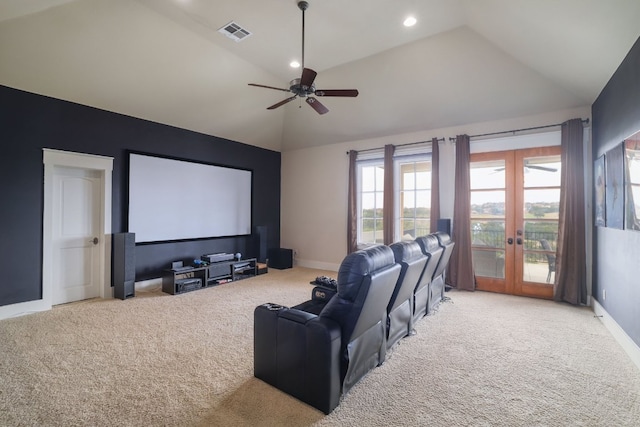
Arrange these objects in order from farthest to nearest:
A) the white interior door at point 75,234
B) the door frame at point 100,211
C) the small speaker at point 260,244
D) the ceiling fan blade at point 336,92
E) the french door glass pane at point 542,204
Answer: the small speaker at point 260,244 → the french door glass pane at point 542,204 → the white interior door at point 75,234 → the door frame at point 100,211 → the ceiling fan blade at point 336,92

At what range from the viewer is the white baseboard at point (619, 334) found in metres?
2.76

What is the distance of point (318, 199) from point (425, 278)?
4141 mm

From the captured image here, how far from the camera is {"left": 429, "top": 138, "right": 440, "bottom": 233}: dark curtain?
18.2 feet

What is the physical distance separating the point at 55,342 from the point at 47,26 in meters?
3.64

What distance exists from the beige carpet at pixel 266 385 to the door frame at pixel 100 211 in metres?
0.61

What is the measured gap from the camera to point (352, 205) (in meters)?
6.59

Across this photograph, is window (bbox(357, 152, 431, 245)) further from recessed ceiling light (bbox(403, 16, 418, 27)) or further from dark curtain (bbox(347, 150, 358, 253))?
recessed ceiling light (bbox(403, 16, 418, 27))

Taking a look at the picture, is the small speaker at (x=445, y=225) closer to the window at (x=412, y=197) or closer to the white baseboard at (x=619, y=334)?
the window at (x=412, y=197)

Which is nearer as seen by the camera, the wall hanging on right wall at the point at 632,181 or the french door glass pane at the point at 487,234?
the wall hanging on right wall at the point at 632,181

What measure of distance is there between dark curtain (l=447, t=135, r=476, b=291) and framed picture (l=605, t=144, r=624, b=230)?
74.8 inches

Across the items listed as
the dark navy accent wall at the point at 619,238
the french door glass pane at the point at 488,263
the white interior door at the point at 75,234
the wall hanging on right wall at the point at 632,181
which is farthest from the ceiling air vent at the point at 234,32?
the french door glass pane at the point at 488,263

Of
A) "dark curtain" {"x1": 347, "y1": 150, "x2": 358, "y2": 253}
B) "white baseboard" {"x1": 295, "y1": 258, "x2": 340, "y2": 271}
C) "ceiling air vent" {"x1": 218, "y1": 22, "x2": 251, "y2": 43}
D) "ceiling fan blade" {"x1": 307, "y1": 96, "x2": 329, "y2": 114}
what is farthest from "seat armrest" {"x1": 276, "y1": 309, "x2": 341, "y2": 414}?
"white baseboard" {"x1": 295, "y1": 258, "x2": 340, "y2": 271}

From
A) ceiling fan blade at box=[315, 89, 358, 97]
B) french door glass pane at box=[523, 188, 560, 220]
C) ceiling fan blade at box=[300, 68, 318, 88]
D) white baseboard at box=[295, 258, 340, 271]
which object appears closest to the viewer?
ceiling fan blade at box=[300, 68, 318, 88]

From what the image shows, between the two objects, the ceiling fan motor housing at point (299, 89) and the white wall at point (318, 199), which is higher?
the ceiling fan motor housing at point (299, 89)
